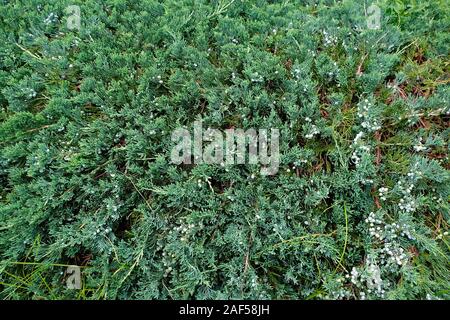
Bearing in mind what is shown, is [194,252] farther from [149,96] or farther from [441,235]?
[441,235]

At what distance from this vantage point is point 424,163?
90.4 inches

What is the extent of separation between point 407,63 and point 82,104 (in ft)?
7.29

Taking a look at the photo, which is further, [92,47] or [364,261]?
[92,47]

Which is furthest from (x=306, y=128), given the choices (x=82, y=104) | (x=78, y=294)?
(x=78, y=294)

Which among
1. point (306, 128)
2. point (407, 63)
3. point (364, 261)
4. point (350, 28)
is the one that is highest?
point (350, 28)

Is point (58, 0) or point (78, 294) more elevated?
point (58, 0)

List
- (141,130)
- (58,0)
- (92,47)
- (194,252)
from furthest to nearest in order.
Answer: (58,0), (92,47), (141,130), (194,252)

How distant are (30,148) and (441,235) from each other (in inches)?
102

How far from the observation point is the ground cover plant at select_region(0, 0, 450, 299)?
2.24 m

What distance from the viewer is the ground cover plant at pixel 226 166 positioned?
224 centimetres

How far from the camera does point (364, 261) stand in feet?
7.38

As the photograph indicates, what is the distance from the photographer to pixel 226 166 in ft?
7.52

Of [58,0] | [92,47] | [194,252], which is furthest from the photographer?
[58,0]

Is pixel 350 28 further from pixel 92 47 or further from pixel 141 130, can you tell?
pixel 92 47
